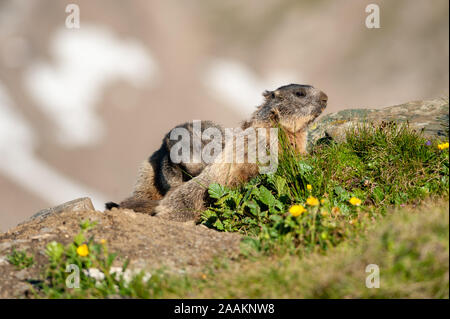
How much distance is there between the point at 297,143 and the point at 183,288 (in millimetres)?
4335

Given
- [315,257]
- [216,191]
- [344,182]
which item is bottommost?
[315,257]

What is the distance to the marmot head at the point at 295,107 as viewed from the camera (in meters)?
7.00

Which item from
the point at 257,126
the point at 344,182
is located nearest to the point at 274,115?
the point at 257,126

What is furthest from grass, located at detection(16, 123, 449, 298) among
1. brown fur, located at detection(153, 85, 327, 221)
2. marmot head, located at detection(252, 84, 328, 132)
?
marmot head, located at detection(252, 84, 328, 132)

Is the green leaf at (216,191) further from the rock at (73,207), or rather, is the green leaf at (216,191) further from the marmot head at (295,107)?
the rock at (73,207)

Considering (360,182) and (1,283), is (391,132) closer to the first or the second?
(360,182)

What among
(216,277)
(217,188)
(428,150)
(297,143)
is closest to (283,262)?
(216,277)

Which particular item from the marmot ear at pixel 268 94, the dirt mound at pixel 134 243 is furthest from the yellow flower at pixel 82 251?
the marmot ear at pixel 268 94

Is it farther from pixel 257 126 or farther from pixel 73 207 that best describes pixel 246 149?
pixel 73 207

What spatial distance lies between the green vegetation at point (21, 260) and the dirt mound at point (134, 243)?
0.15 ft

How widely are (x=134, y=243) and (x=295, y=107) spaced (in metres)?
3.99

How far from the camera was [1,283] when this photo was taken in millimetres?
3639

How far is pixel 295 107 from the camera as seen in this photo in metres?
7.01

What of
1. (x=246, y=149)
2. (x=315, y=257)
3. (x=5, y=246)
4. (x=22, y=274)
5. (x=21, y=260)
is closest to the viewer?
(x=315, y=257)
